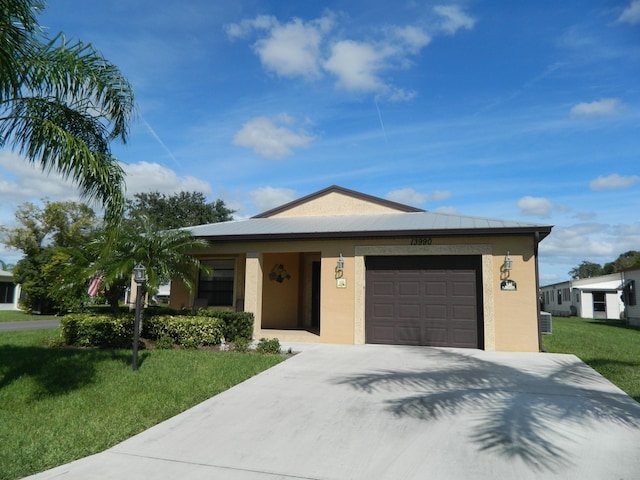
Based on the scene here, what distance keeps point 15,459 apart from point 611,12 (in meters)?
13.7

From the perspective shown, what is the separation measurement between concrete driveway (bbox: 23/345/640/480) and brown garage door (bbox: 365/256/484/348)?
11.4 feet

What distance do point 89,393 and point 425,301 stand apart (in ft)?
28.1

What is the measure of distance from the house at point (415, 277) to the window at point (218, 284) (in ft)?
4.99

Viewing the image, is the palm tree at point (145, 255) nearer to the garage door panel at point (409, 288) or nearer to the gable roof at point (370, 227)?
the gable roof at point (370, 227)

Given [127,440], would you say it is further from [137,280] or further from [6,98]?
[6,98]

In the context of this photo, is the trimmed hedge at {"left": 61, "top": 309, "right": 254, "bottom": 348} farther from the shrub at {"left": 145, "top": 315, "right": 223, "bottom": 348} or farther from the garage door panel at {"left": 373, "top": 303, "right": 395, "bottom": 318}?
the garage door panel at {"left": 373, "top": 303, "right": 395, "bottom": 318}

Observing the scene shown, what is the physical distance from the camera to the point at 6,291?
35.8 m

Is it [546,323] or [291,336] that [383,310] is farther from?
[546,323]

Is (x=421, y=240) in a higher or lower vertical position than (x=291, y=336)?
higher

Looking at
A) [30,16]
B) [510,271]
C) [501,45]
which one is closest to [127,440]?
[30,16]

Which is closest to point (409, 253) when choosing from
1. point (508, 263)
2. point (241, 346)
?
point (508, 263)

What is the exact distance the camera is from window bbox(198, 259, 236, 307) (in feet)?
52.4

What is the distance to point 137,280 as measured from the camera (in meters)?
8.83

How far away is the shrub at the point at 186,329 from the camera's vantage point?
11.4 metres
